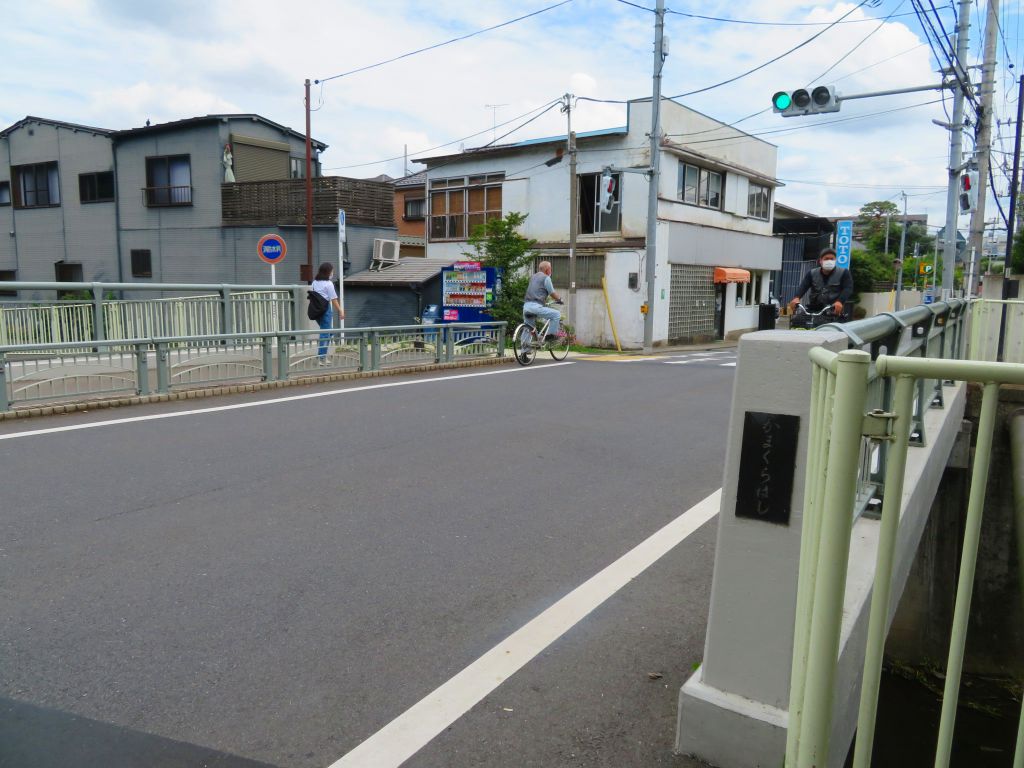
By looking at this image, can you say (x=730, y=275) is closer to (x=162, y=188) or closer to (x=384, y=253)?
(x=384, y=253)

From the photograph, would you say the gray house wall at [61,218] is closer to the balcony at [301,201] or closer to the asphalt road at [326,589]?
the balcony at [301,201]

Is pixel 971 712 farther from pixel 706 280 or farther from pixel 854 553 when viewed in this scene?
pixel 706 280

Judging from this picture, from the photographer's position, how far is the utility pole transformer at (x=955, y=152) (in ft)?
58.2

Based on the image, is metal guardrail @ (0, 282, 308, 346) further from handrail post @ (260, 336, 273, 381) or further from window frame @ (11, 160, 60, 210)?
window frame @ (11, 160, 60, 210)

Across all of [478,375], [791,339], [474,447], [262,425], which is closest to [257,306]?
[478,375]

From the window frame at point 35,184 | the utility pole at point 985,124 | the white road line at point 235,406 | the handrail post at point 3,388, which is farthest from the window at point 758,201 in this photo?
the handrail post at point 3,388

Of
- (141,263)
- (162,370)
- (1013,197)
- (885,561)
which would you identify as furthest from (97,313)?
(1013,197)

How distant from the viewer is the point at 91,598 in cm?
396

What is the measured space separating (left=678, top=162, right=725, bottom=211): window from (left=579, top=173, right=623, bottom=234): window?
Result: 7.93ft

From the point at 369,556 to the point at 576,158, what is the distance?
22929mm

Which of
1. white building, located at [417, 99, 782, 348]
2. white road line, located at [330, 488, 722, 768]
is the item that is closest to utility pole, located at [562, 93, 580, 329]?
white building, located at [417, 99, 782, 348]

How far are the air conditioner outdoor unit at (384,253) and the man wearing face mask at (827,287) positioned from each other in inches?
783

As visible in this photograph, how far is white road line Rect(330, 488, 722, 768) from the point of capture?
276 centimetres

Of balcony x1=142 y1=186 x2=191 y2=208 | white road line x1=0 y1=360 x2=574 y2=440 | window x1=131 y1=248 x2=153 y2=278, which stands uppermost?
balcony x1=142 y1=186 x2=191 y2=208
